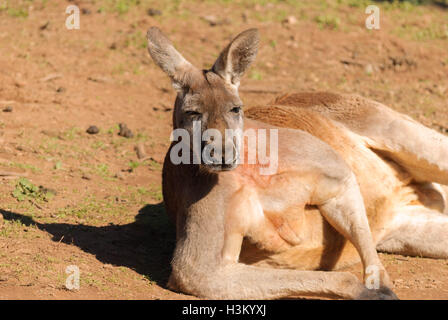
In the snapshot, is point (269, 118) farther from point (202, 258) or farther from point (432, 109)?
point (432, 109)

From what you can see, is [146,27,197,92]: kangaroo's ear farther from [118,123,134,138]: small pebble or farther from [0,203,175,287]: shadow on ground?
[118,123,134,138]: small pebble

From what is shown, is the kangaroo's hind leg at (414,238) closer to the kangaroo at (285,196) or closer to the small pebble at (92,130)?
the kangaroo at (285,196)

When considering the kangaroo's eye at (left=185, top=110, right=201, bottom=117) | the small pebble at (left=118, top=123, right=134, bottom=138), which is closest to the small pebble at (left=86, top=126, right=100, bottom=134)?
the small pebble at (left=118, top=123, right=134, bottom=138)

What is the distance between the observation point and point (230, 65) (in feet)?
15.4

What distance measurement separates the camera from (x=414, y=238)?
5.85 m

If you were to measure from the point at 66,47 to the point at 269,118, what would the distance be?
531 centimetres

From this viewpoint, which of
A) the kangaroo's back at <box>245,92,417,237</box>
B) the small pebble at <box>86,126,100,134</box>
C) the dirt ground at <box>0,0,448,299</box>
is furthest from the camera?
the small pebble at <box>86,126,100,134</box>

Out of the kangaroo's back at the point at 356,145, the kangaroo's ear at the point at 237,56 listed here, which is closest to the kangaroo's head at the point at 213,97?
the kangaroo's ear at the point at 237,56

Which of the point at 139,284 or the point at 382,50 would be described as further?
the point at 382,50

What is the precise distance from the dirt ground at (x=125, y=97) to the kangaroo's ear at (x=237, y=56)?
1.48 meters

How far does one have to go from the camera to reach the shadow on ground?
210 inches

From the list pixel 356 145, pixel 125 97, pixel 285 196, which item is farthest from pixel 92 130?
pixel 285 196

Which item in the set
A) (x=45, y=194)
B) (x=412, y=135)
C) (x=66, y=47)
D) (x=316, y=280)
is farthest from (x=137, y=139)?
(x=316, y=280)

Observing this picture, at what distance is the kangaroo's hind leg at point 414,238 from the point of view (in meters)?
5.82
